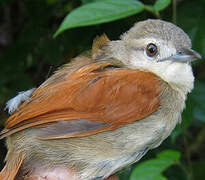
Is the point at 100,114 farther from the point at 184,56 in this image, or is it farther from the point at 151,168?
the point at 184,56

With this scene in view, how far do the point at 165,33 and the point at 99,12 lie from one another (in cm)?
52

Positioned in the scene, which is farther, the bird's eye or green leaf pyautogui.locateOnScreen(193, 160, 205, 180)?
green leaf pyautogui.locateOnScreen(193, 160, 205, 180)

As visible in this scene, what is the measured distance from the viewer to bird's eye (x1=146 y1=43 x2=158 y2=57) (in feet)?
10.5

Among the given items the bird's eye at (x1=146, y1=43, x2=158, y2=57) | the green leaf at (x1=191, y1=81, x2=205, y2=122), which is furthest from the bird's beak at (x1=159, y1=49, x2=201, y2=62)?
the green leaf at (x1=191, y1=81, x2=205, y2=122)

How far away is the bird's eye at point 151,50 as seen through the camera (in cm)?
321

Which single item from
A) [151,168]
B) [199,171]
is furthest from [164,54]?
[199,171]

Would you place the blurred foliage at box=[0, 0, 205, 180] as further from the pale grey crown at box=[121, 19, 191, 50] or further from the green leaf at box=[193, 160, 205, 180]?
the pale grey crown at box=[121, 19, 191, 50]

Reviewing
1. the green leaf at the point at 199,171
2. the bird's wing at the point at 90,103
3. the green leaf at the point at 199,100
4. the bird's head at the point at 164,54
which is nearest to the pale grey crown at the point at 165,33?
the bird's head at the point at 164,54

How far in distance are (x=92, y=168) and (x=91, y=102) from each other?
1.58 ft

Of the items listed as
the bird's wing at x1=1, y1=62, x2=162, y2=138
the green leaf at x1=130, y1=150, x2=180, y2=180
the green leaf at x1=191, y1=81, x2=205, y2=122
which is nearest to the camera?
the bird's wing at x1=1, y1=62, x2=162, y2=138

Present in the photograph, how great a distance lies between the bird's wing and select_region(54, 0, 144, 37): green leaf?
35 centimetres

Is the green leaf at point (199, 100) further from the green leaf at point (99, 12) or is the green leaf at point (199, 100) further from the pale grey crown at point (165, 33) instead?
the green leaf at point (99, 12)

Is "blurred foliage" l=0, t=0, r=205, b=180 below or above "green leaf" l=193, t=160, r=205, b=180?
above

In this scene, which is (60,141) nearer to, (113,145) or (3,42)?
(113,145)
